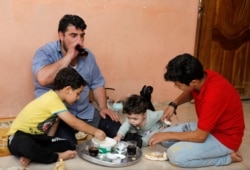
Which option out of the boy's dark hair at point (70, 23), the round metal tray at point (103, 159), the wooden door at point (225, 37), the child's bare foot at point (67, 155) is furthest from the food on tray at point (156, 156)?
the wooden door at point (225, 37)

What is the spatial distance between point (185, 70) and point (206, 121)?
0.97 ft

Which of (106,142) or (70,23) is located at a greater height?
(70,23)

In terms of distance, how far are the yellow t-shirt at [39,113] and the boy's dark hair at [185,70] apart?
635 mm

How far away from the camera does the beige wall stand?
2.94 m

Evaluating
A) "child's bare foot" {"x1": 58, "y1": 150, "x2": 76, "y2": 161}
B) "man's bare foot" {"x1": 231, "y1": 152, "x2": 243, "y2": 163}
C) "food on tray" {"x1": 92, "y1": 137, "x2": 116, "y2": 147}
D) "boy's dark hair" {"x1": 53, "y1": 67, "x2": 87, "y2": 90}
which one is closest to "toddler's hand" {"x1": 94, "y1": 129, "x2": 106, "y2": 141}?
"food on tray" {"x1": 92, "y1": 137, "x2": 116, "y2": 147}

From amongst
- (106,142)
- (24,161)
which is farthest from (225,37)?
(24,161)

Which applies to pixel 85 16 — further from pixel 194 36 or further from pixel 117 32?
pixel 194 36

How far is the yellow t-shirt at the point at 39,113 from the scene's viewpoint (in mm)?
2211

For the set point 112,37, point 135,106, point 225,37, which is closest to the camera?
point 135,106

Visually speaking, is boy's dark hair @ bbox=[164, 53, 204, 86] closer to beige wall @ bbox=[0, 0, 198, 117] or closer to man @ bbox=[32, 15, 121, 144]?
man @ bbox=[32, 15, 121, 144]

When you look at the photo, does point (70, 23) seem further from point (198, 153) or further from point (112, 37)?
point (198, 153)

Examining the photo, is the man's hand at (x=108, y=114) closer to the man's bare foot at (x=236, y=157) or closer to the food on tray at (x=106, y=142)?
the food on tray at (x=106, y=142)

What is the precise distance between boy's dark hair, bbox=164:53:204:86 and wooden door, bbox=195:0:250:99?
147 cm

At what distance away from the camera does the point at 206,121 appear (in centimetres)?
213
